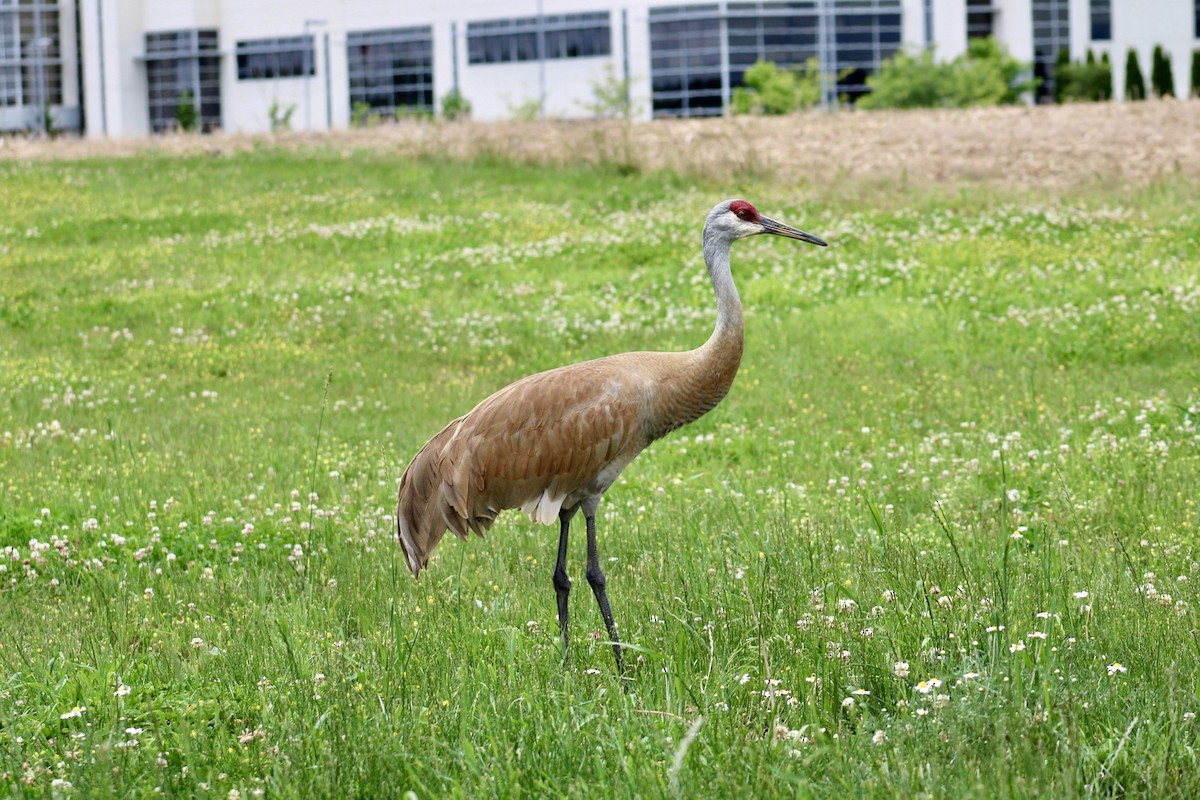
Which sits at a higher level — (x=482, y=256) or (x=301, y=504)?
(x=482, y=256)

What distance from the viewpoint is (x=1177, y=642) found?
4797 millimetres

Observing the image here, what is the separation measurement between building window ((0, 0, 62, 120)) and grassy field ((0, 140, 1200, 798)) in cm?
5775

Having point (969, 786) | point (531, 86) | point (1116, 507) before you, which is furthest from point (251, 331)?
point (531, 86)

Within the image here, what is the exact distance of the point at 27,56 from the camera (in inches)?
2832

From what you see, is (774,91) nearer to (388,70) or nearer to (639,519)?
(388,70)

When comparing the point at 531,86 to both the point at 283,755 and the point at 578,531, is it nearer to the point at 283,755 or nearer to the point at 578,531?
the point at 578,531

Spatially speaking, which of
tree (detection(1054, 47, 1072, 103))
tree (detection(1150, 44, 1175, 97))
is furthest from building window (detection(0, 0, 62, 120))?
tree (detection(1150, 44, 1175, 97))

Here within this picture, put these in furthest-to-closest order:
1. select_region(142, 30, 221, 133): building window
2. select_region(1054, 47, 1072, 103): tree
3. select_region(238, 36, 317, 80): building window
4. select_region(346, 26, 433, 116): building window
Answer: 1. select_region(142, 30, 221, 133): building window
2. select_region(238, 36, 317, 80): building window
3. select_region(346, 26, 433, 116): building window
4. select_region(1054, 47, 1072, 103): tree

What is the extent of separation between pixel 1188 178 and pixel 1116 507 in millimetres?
14828

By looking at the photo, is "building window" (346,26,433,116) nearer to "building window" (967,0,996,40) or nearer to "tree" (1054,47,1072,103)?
"building window" (967,0,996,40)

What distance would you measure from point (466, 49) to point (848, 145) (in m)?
40.1

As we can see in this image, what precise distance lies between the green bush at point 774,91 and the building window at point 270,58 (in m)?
24.7

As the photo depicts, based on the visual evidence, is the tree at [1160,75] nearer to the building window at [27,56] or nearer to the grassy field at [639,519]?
the grassy field at [639,519]

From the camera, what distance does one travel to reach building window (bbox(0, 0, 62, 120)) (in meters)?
71.1
